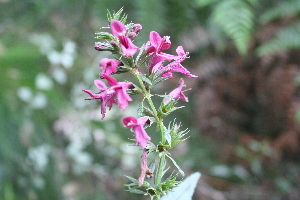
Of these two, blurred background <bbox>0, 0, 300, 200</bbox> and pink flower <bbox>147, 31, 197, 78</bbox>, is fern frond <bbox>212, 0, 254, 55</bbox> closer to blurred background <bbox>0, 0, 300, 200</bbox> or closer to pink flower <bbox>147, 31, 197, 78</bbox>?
blurred background <bbox>0, 0, 300, 200</bbox>

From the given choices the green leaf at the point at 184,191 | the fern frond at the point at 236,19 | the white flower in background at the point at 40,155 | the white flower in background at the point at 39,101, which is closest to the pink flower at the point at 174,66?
the green leaf at the point at 184,191

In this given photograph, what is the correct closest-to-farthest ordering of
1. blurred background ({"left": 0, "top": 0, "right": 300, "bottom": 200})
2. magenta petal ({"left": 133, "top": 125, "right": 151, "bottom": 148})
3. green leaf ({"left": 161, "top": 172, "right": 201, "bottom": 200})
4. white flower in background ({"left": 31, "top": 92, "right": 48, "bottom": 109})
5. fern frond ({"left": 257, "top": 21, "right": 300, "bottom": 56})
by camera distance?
1. magenta petal ({"left": 133, "top": 125, "right": 151, "bottom": 148})
2. green leaf ({"left": 161, "top": 172, "right": 201, "bottom": 200})
3. fern frond ({"left": 257, "top": 21, "right": 300, "bottom": 56})
4. blurred background ({"left": 0, "top": 0, "right": 300, "bottom": 200})
5. white flower in background ({"left": 31, "top": 92, "right": 48, "bottom": 109})

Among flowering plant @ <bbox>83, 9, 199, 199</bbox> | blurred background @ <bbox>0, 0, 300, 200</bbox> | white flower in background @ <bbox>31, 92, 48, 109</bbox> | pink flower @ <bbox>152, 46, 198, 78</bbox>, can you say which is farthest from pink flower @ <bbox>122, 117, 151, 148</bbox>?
white flower in background @ <bbox>31, 92, 48, 109</bbox>

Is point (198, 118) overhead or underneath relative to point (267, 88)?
underneath

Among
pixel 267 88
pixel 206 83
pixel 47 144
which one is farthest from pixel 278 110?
pixel 47 144

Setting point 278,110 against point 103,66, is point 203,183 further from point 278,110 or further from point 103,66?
point 103,66

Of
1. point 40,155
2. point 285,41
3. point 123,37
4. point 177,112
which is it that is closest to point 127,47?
point 123,37

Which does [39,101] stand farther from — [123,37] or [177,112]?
[123,37]
